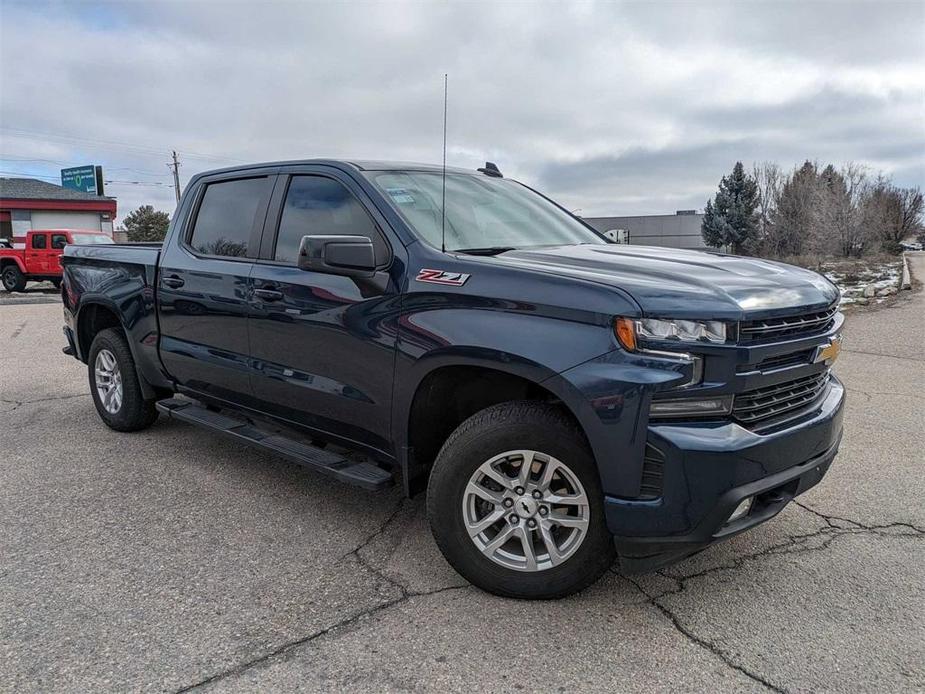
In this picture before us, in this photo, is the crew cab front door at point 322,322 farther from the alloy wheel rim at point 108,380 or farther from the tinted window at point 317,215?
the alloy wheel rim at point 108,380

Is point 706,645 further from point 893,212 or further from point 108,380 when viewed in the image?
point 893,212

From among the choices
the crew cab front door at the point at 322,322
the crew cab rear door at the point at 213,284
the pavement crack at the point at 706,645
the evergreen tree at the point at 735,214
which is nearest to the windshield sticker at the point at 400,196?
the crew cab front door at the point at 322,322

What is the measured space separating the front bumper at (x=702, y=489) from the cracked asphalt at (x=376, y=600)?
1.29 feet

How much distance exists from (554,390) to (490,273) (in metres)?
0.58

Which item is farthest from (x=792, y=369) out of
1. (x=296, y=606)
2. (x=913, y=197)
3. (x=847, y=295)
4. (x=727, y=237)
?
(x=913, y=197)

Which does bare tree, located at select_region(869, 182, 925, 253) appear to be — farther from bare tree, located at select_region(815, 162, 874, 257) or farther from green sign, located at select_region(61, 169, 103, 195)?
green sign, located at select_region(61, 169, 103, 195)

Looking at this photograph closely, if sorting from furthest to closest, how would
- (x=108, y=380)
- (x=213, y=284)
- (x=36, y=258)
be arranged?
(x=36, y=258) < (x=108, y=380) < (x=213, y=284)

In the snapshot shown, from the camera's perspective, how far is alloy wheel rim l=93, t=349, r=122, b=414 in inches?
208

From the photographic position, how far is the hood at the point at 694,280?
2.50 meters

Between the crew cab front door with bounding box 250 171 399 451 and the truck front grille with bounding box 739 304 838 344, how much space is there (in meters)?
1.48

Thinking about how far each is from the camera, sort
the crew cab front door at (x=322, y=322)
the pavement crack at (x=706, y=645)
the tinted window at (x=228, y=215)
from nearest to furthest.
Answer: the pavement crack at (x=706, y=645) < the crew cab front door at (x=322, y=322) < the tinted window at (x=228, y=215)

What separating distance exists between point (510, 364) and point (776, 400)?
1049 millimetres

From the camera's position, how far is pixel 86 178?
4662cm

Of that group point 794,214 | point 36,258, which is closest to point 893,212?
point 794,214
